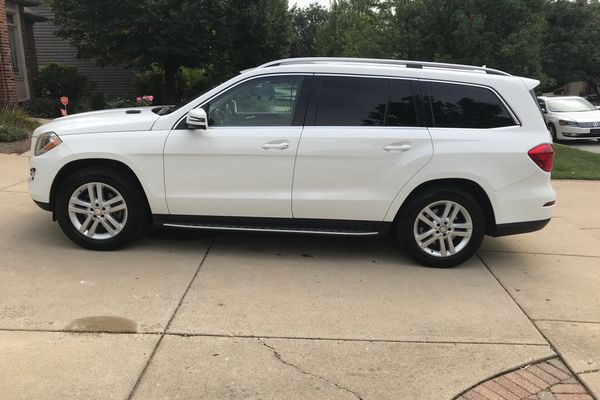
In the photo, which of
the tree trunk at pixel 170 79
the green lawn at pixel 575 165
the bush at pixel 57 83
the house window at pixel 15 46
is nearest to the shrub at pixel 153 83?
the tree trunk at pixel 170 79

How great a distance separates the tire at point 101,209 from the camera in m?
4.91

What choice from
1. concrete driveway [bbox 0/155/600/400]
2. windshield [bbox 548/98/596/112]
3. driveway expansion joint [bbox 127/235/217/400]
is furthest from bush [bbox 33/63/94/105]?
windshield [bbox 548/98/596/112]

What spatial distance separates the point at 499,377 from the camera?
3293 millimetres

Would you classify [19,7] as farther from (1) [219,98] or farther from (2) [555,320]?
(2) [555,320]

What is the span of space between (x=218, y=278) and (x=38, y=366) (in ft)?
5.49

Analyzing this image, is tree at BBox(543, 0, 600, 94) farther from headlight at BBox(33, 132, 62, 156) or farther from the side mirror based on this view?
headlight at BBox(33, 132, 62, 156)

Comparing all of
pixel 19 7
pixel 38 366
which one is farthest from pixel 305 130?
pixel 19 7

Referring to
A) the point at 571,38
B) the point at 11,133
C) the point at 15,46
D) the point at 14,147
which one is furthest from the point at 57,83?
the point at 571,38

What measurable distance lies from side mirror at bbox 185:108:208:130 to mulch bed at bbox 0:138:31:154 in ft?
21.2

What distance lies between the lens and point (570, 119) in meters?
16.5

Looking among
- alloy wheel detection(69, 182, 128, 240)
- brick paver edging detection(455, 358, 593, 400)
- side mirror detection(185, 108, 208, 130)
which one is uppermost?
side mirror detection(185, 108, 208, 130)

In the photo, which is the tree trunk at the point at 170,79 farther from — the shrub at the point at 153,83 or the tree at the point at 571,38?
the tree at the point at 571,38

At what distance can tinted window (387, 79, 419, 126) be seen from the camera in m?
4.86

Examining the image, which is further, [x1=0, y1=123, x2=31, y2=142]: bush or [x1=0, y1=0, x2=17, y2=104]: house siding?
[x1=0, y1=0, x2=17, y2=104]: house siding
